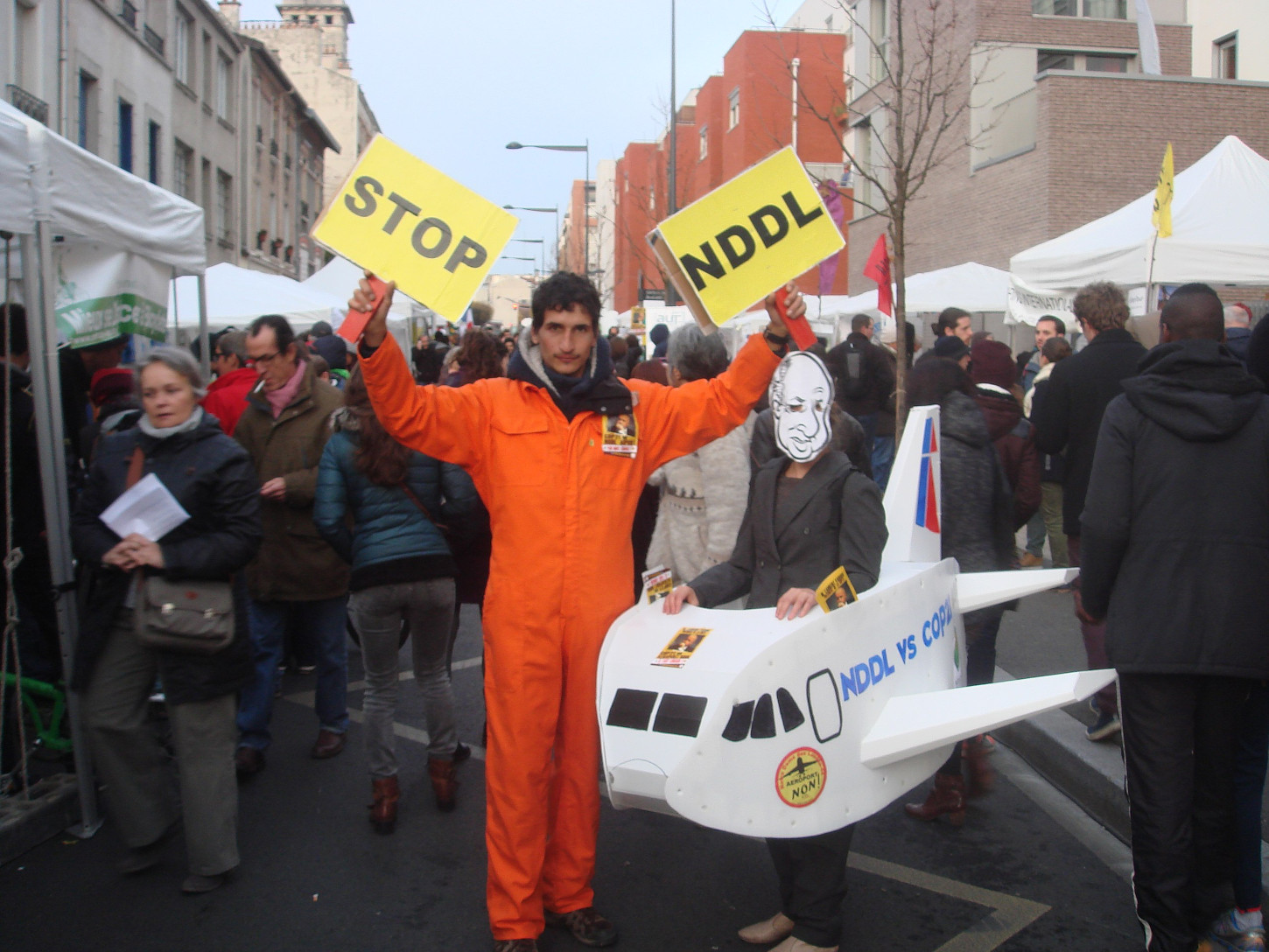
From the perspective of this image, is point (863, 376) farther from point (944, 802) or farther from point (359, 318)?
point (359, 318)

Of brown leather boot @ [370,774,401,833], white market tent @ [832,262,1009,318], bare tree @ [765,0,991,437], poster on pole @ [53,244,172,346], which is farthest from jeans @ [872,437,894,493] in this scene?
brown leather boot @ [370,774,401,833]

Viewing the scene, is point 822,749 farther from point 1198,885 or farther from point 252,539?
point 252,539

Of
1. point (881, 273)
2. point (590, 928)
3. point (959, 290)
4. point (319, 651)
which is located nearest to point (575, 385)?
point (590, 928)

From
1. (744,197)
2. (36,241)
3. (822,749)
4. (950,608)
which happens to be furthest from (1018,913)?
(36,241)

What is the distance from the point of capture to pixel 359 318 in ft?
9.86

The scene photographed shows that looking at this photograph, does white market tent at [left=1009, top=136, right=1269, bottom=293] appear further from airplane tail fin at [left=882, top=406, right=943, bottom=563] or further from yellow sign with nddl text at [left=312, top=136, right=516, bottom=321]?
yellow sign with nddl text at [left=312, top=136, right=516, bottom=321]

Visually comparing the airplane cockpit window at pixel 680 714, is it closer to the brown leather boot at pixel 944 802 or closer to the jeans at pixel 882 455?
the brown leather boot at pixel 944 802

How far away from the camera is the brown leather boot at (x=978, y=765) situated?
4.62 meters

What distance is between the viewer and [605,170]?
93750 mm

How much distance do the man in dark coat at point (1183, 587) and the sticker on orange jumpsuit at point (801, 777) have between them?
977mm

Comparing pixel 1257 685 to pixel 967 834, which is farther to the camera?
pixel 967 834

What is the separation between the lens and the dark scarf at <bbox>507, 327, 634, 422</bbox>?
3318 mm

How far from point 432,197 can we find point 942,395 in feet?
7.74

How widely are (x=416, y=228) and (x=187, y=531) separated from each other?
4.90 feet
